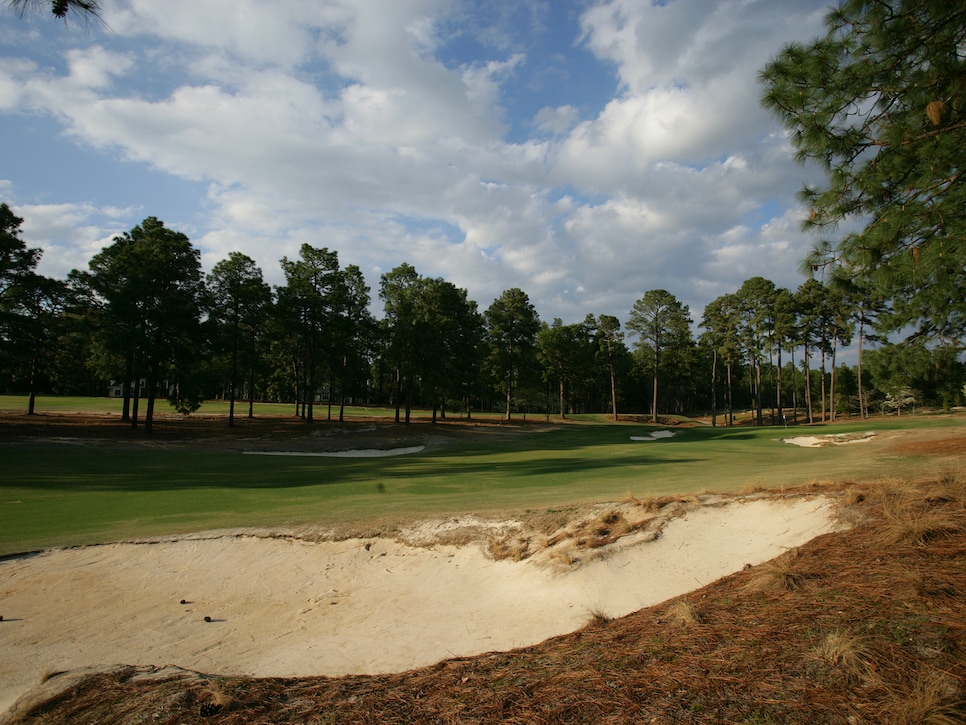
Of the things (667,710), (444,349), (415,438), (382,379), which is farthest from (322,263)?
(667,710)

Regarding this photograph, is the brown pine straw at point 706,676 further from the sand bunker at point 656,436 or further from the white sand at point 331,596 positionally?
the sand bunker at point 656,436

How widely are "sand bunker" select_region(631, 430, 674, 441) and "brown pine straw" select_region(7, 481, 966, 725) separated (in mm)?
36420

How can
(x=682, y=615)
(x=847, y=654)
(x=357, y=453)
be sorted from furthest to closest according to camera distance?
(x=357, y=453)
(x=682, y=615)
(x=847, y=654)

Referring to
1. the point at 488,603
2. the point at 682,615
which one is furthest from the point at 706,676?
Result: the point at 488,603

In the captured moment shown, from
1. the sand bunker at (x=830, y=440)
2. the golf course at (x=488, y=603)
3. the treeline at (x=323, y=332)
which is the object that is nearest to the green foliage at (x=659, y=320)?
the treeline at (x=323, y=332)

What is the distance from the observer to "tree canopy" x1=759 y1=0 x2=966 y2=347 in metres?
6.04

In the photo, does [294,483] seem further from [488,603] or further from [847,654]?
[847,654]

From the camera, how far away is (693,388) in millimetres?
107750

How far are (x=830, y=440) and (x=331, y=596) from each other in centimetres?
3173

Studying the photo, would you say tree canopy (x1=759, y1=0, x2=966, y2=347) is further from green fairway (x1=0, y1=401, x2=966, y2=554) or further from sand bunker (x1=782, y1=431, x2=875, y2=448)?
sand bunker (x1=782, y1=431, x2=875, y2=448)

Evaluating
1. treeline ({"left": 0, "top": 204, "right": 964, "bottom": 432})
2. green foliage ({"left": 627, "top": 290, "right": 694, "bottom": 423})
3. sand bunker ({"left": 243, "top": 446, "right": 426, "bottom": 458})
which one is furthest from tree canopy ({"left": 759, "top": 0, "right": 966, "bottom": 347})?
green foliage ({"left": 627, "top": 290, "right": 694, "bottom": 423})

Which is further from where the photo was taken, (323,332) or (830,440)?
(323,332)

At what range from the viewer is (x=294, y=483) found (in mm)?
17672

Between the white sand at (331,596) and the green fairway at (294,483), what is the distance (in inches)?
76.4
